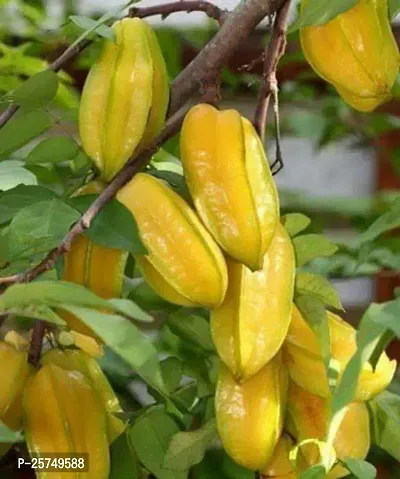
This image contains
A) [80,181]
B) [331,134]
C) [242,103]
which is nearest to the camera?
[80,181]

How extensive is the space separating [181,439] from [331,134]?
110 cm

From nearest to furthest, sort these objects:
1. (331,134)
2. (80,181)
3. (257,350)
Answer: (257,350), (80,181), (331,134)

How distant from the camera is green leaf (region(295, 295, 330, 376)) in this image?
70cm

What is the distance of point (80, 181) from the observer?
79 cm

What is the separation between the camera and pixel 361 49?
2.37 ft

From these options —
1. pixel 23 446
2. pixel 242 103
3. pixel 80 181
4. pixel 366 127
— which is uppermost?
pixel 80 181

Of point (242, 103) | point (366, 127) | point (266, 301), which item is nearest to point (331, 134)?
point (366, 127)

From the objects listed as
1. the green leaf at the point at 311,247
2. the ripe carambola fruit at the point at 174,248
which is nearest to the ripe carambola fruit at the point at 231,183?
the ripe carambola fruit at the point at 174,248

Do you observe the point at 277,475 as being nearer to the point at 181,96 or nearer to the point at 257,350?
the point at 257,350

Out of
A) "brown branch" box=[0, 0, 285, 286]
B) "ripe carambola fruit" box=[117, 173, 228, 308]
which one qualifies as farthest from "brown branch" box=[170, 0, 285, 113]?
"ripe carambola fruit" box=[117, 173, 228, 308]

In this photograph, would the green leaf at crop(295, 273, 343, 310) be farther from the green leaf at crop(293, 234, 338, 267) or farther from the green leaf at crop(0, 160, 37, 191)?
the green leaf at crop(0, 160, 37, 191)

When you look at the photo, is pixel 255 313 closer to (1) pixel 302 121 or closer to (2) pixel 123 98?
(2) pixel 123 98

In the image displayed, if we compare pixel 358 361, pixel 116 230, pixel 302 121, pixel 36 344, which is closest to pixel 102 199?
pixel 116 230

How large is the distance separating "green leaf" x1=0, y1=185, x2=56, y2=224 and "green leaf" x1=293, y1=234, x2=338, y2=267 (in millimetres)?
199
